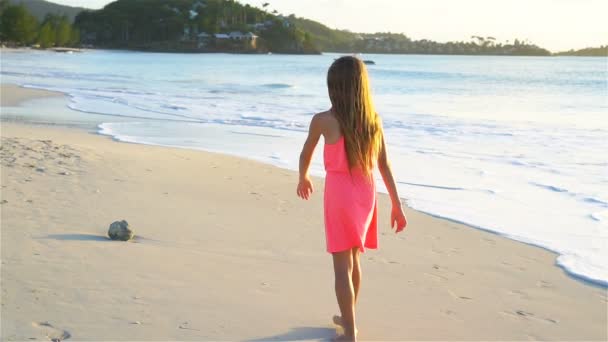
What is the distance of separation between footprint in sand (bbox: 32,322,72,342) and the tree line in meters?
116

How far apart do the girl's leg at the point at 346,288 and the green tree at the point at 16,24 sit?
116580 mm

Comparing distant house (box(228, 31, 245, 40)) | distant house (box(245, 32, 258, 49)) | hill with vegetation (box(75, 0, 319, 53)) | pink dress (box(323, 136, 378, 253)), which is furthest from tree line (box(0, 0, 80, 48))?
pink dress (box(323, 136, 378, 253))

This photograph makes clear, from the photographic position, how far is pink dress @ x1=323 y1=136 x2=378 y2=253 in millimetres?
3145

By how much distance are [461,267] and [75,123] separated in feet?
31.4

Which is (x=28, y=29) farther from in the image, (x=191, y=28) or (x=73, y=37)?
(x=191, y=28)

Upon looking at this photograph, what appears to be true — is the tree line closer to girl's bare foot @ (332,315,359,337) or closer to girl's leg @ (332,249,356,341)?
girl's bare foot @ (332,315,359,337)

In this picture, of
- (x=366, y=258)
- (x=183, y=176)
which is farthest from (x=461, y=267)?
(x=183, y=176)

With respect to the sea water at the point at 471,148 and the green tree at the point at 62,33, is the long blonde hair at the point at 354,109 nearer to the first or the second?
the sea water at the point at 471,148

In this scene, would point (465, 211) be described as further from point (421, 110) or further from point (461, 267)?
point (421, 110)

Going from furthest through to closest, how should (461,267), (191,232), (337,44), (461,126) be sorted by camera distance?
(337,44), (461,126), (191,232), (461,267)

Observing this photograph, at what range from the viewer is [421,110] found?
19438mm

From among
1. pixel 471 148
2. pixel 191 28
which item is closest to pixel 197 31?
pixel 191 28

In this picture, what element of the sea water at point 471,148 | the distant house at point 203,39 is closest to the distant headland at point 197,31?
the distant house at point 203,39

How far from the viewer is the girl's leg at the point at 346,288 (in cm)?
322
